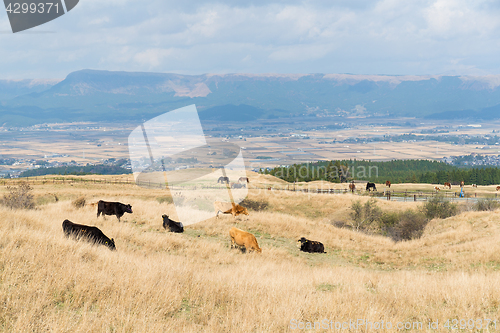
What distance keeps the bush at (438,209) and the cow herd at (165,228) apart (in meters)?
24.4

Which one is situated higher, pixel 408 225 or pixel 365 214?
pixel 365 214

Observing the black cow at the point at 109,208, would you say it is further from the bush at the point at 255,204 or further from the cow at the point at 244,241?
the bush at the point at 255,204

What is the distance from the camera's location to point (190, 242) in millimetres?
14875

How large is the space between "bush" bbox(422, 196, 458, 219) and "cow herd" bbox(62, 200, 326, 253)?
24.4 meters

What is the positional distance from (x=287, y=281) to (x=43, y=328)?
6.01m

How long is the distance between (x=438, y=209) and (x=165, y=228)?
3228cm

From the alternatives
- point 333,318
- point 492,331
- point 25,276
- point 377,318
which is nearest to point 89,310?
point 25,276

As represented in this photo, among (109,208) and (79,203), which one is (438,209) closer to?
(109,208)

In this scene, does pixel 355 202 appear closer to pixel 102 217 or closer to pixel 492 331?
pixel 102 217

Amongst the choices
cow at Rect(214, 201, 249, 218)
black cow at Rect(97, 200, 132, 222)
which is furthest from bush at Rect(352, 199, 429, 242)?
black cow at Rect(97, 200, 132, 222)

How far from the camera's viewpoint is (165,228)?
56.9ft

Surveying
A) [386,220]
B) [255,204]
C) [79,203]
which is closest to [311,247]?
[79,203]

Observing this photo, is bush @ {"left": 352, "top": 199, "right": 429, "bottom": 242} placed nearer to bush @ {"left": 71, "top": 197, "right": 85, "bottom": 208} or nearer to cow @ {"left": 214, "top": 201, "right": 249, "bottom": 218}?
cow @ {"left": 214, "top": 201, "right": 249, "bottom": 218}

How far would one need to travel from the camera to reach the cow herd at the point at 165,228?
1120 cm
